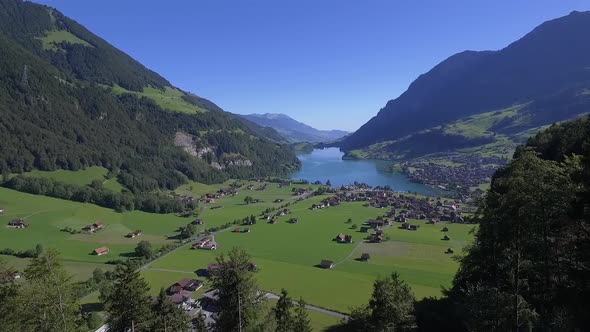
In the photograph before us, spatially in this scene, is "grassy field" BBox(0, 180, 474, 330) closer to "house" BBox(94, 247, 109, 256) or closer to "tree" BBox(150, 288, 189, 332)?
"house" BBox(94, 247, 109, 256)

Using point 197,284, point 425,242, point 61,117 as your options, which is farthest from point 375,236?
point 61,117

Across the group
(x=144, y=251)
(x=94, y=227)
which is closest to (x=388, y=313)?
(x=144, y=251)

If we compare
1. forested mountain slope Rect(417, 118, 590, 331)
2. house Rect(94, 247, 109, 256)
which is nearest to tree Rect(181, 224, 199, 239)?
house Rect(94, 247, 109, 256)

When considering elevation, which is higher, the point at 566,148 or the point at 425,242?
the point at 566,148

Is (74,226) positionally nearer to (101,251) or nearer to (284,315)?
(101,251)

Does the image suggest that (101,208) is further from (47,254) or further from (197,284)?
(47,254)

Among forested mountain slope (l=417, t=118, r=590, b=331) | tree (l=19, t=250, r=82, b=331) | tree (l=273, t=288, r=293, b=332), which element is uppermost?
forested mountain slope (l=417, t=118, r=590, b=331)

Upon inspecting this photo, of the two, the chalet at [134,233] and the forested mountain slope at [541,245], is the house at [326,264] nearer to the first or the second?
the chalet at [134,233]

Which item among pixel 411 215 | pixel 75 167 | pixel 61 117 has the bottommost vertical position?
pixel 411 215
